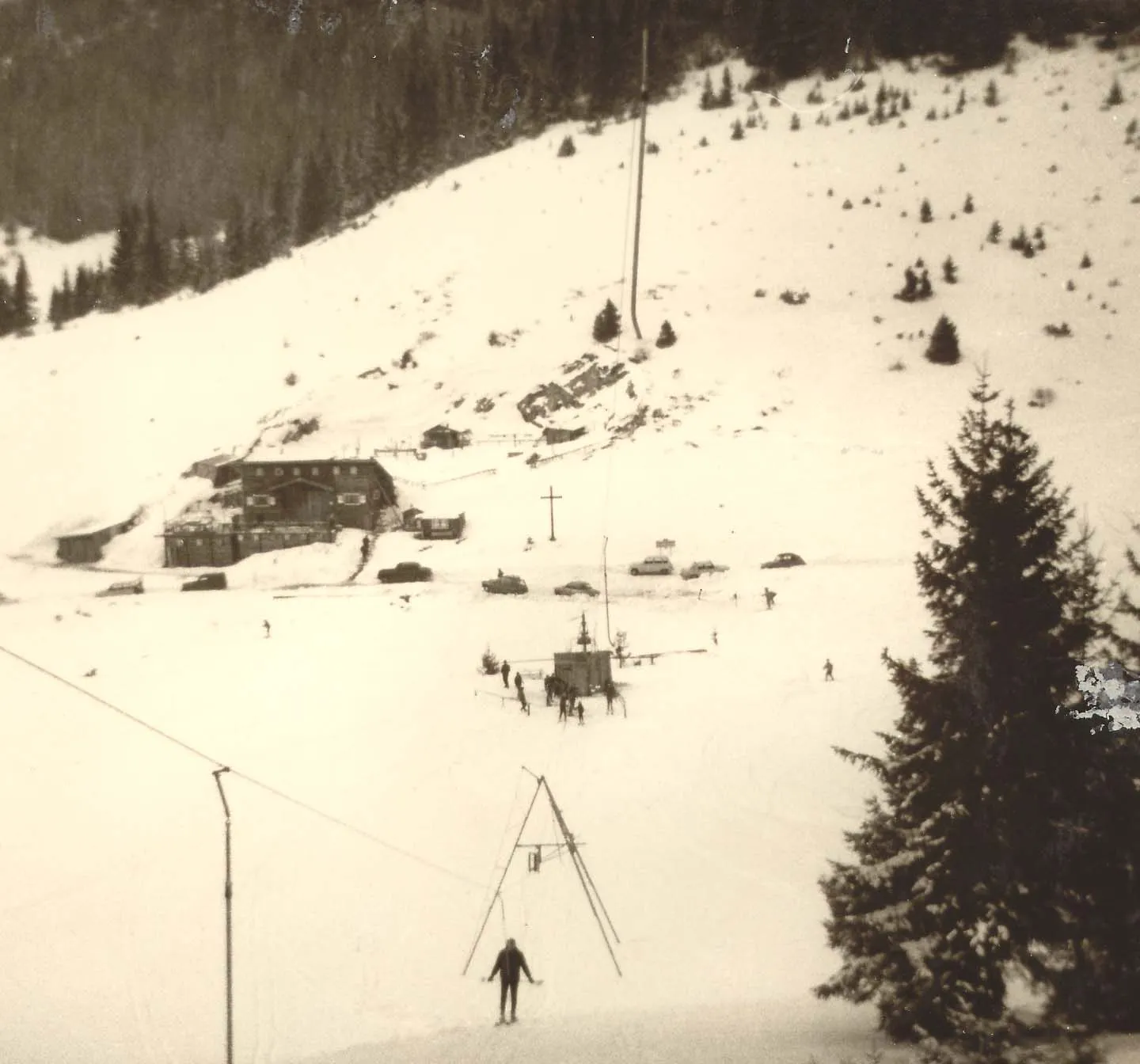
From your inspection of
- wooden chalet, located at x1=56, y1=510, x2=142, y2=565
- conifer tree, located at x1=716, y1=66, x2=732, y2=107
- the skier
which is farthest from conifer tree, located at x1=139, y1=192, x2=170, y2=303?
the skier

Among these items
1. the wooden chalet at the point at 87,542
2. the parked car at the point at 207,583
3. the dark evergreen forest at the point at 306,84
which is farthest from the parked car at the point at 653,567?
the dark evergreen forest at the point at 306,84

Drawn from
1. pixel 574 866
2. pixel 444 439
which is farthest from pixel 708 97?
pixel 574 866

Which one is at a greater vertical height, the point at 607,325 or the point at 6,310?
the point at 6,310

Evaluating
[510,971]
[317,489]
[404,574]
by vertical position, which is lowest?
[510,971]

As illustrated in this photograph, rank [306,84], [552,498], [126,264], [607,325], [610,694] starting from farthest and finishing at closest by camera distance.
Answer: [306,84] < [126,264] < [607,325] < [552,498] < [610,694]

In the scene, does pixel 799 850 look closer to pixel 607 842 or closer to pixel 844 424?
pixel 607 842

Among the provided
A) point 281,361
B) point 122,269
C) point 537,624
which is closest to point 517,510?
point 537,624

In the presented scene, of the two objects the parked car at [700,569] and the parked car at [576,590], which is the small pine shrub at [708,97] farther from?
the parked car at [576,590]

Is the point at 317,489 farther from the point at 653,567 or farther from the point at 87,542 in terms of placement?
the point at 653,567
